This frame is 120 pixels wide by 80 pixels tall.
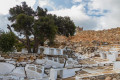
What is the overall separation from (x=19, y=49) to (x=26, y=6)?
7.01 metres

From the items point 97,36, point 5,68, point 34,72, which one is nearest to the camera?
point 34,72

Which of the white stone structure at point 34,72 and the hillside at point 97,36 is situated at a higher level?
the hillside at point 97,36

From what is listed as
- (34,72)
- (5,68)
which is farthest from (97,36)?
(5,68)

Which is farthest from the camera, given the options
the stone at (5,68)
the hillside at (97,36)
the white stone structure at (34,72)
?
the hillside at (97,36)

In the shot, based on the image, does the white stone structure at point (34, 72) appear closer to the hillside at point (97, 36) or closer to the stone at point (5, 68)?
the stone at point (5, 68)

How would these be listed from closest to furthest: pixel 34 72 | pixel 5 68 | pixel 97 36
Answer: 1. pixel 34 72
2. pixel 5 68
3. pixel 97 36

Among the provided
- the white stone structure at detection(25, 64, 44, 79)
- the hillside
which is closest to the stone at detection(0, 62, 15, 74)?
the white stone structure at detection(25, 64, 44, 79)

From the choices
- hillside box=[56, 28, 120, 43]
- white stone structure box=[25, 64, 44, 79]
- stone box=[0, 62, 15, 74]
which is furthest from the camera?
hillside box=[56, 28, 120, 43]

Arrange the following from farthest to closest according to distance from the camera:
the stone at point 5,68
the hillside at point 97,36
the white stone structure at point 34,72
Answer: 1. the hillside at point 97,36
2. the stone at point 5,68
3. the white stone structure at point 34,72

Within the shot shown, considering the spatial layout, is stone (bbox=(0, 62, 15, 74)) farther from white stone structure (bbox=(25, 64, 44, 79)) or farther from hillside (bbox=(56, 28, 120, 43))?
hillside (bbox=(56, 28, 120, 43))

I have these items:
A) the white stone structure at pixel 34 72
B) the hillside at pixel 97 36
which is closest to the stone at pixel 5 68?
the white stone structure at pixel 34 72

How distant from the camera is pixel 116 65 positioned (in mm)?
12492

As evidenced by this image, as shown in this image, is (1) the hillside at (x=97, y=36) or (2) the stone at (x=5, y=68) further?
(1) the hillside at (x=97, y=36)

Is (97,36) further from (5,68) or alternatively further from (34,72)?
(5,68)
